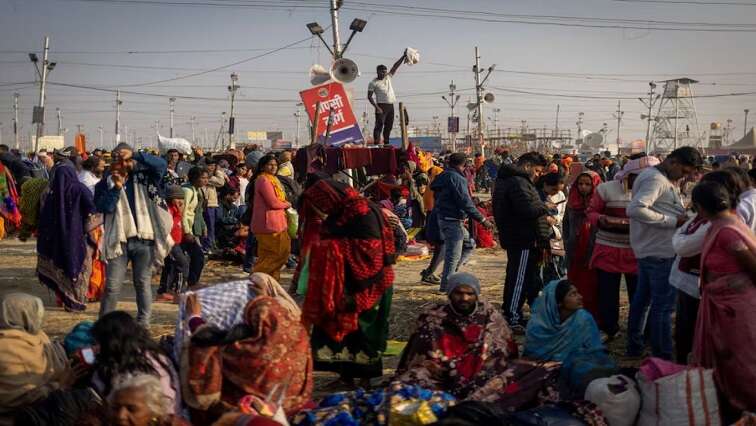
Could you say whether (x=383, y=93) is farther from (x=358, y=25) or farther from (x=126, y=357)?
(x=126, y=357)

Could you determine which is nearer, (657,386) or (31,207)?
Answer: (657,386)

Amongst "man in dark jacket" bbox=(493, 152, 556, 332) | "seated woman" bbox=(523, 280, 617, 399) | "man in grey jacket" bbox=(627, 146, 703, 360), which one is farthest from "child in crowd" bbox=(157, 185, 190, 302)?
"man in grey jacket" bbox=(627, 146, 703, 360)

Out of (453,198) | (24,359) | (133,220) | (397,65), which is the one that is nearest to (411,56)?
(397,65)

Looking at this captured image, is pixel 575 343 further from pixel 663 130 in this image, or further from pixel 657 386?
pixel 663 130

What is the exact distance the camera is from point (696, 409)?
13.4 feet

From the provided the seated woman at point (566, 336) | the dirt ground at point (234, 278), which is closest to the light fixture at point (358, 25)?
the dirt ground at point (234, 278)

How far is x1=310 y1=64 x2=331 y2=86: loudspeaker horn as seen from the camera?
1131 centimetres

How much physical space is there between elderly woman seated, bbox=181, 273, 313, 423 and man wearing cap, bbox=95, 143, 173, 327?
240cm

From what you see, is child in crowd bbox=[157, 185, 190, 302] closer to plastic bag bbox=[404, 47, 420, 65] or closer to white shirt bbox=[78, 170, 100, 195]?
white shirt bbox=[78, 170, 100, 195]

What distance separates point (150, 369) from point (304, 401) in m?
0.95

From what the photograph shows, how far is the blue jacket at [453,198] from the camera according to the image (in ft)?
26.9

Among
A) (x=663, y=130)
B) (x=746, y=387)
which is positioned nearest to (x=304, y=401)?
(x=746, y=387)

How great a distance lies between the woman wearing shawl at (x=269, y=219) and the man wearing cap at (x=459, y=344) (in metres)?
3.29

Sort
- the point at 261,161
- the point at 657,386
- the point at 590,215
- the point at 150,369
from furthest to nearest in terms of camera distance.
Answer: the point at 261,161
the point at 590,215
the point at 657,386
the point at 150,369
